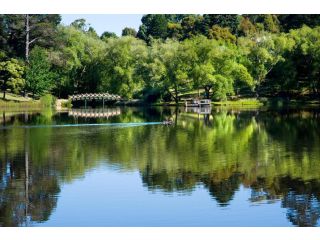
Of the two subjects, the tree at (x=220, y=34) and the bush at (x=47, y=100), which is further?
the tree at (x=220, y=34)

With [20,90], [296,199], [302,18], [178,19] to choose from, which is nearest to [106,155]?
[296,199]

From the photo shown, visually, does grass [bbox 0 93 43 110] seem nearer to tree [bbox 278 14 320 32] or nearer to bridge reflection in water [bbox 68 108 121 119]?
bridge reflection in water [bbox 68 108 121 119]

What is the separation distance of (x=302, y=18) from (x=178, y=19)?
48.3 metres

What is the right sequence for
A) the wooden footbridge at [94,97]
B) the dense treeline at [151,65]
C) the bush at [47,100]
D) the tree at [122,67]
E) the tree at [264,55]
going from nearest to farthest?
the bush at [47,100], the dense treeline at [151,65], the tree at [264,55], the wooden footbridge at [94,97], the tree at [122,67]

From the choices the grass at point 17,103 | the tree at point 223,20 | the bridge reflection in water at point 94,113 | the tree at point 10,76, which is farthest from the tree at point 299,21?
the tree at point 10,76

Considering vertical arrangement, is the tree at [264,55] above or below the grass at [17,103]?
above

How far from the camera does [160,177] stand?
2066 centimetres

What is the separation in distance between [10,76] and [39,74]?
127 inches

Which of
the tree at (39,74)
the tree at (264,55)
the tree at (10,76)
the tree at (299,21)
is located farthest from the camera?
the tree at (299,21)

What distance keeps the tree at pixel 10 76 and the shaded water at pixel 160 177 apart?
2499 cm

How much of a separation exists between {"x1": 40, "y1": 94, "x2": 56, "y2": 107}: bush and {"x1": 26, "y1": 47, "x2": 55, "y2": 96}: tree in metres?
0.86

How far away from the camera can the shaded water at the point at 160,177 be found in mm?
15664

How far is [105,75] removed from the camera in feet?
229

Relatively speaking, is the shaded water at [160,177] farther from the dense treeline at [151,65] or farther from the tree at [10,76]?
the dense treeline at [151,65]
